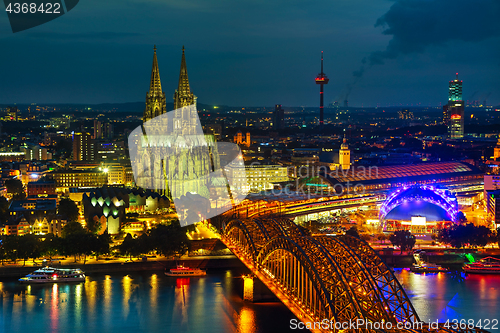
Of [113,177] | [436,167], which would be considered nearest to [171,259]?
[113,177]

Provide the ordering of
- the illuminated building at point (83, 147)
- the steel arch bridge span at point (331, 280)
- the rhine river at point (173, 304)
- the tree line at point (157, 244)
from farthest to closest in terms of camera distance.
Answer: the illuminated building at point (83, 147) < the tree line at point (157, 244) < the rhine river at point (173, 304) < the steel arch bridge span at point (331, 280)

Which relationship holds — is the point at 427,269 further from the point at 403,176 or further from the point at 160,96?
the point at 160,96

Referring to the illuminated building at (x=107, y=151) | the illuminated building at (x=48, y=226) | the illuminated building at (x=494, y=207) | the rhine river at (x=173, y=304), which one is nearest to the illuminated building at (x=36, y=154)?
the illuminated building at (x=107, y=151)

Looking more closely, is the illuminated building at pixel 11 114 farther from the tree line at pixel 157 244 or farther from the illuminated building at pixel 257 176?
the tree line at pixel 157 244

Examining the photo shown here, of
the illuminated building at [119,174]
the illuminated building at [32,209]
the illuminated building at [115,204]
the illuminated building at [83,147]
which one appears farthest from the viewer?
the illuminated building at [83,147]

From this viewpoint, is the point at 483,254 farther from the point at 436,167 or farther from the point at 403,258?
the point at 436,167
